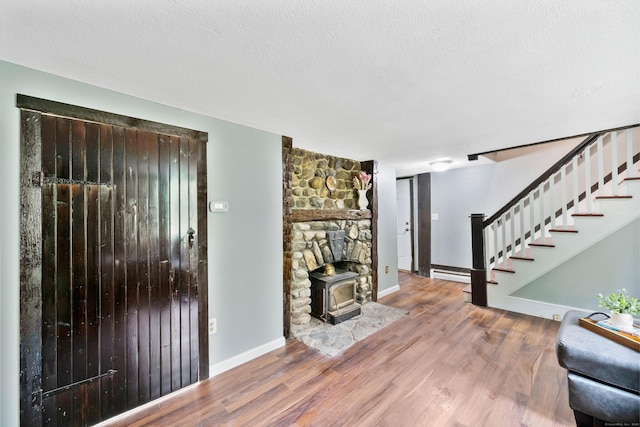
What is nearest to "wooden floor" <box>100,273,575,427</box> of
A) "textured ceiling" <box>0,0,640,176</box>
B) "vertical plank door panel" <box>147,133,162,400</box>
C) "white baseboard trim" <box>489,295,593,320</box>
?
"vertical plank door panel" <box>147,133,162,400</box>

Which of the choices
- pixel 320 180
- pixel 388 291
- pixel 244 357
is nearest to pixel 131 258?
pixel 244 357

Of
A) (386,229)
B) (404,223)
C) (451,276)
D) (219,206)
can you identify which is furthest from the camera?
(404,223)

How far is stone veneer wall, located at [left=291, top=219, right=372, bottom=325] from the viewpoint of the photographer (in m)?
2.95

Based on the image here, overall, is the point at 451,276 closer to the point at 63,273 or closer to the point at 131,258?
the point at 131,258

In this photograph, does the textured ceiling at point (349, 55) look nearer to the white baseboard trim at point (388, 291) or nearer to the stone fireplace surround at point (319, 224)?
the stone fireplace surround at point (319, 224)

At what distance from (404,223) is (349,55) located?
481cm

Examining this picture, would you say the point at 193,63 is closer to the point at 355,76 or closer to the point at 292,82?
the point at 292,82

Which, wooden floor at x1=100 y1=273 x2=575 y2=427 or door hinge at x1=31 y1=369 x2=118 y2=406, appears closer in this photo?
door hinge at x1=31 y1=369 x2=118 y2=406

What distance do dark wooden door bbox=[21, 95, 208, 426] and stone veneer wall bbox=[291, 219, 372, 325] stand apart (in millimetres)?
1097

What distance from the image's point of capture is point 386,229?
4.20m

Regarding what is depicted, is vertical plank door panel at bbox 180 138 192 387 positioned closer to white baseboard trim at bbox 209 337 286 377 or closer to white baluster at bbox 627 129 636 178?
white baseboard trim at bbox 209 337 286 377

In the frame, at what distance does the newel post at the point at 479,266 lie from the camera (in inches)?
143

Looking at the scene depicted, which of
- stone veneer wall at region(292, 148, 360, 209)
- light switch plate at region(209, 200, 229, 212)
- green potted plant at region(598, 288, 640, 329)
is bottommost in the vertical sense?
green potted plant at region(598, 288, 640, 329)

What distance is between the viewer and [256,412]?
174 cm
